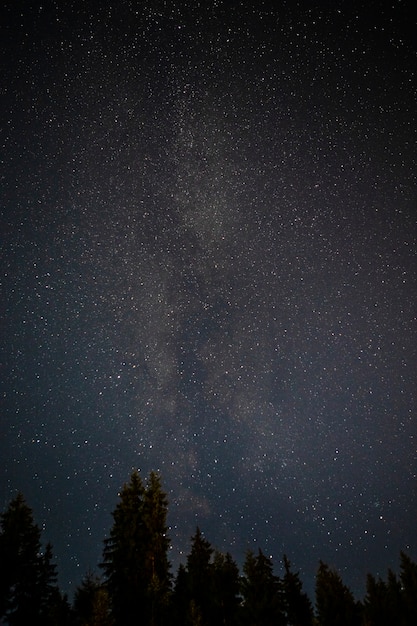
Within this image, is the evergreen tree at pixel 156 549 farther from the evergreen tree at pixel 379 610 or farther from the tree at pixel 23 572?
the evergreen tree at pixel 379 610

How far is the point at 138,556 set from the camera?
24391 millimetres

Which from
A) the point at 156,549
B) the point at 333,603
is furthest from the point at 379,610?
the point at 156,549

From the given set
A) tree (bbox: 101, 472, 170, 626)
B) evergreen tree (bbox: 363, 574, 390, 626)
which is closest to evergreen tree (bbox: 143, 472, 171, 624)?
tree (bbox: 101, 472, 170, 626)

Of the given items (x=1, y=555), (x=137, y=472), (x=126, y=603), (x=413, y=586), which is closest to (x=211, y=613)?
(x=126, y=603)

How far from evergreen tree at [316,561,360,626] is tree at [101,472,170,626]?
10.6 metres

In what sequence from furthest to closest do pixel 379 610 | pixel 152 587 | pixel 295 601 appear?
pixel 295 601 → pixel 379 610 → pixel 152 587

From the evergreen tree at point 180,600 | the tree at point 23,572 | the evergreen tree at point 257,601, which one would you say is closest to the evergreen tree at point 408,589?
the evergreen tree at point 257,601

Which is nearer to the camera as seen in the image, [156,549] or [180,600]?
[156,549]

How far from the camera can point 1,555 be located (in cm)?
2211

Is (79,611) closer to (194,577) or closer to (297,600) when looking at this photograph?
(194,577)

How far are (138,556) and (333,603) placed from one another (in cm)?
1345

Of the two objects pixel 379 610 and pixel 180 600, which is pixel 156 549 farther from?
pixel 379 610

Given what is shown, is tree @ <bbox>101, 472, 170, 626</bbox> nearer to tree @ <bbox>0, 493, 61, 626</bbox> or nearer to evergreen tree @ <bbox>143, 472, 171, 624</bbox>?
evergreen tree @ <bbox>143, 472, 171, 624</bbox>

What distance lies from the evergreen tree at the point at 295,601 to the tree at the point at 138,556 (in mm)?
13047
